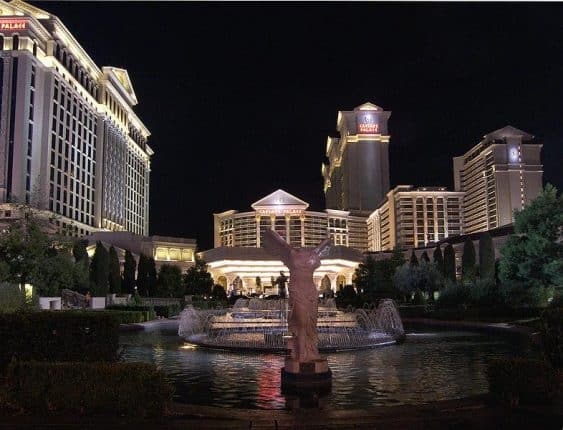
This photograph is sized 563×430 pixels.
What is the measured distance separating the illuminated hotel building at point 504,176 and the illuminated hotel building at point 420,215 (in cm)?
664

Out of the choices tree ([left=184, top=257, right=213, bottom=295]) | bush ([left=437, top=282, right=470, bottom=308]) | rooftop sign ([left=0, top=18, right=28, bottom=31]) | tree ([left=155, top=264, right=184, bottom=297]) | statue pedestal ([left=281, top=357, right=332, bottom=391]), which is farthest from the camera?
rooftop sign ([left=0, top=18, right=28, bottom=31])

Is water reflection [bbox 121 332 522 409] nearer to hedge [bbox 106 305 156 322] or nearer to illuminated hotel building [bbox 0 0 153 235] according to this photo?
hedge [bbox 106 305 156 322]

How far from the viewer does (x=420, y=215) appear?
16338 cm

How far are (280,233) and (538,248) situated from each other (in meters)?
124

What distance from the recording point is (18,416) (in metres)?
8.65

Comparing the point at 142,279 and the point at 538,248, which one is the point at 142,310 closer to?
the point at 142,279

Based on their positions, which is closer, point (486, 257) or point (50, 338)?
point (50, 338)

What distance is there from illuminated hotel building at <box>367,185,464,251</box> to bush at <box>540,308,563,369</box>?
5913 inches

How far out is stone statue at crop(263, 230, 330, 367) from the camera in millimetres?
11891

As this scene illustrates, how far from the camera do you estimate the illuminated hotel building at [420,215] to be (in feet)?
532

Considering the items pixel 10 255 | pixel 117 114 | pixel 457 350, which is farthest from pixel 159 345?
pixel 117 114

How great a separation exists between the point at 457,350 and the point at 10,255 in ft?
82.5

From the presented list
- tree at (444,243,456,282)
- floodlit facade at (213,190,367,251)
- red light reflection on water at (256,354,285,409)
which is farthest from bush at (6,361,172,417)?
floodlit facade at (213,190,367,251)

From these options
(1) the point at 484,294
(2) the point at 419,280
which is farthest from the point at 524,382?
(2) the point at 419,280
